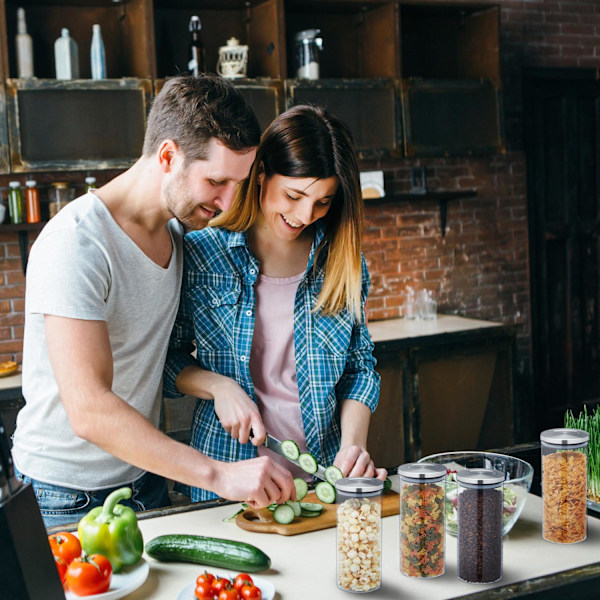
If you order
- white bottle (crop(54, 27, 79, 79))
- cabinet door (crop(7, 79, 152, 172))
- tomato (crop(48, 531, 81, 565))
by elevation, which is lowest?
tomato (crop(48, 531, 81, 565))

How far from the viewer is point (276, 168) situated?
6.69ft

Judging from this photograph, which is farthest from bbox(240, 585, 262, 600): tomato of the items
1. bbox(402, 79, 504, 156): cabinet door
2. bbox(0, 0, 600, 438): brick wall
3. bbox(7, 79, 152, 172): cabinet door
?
bbox(0, 0, 600, 438): brick wall

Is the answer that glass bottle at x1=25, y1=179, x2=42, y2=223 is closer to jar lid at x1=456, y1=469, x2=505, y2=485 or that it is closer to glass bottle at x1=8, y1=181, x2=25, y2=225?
glass bottle at x1=8, y1=181, x2=25, y2=225

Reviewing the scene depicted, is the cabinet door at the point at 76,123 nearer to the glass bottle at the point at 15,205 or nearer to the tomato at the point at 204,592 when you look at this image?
the glass bottle at the point at 15,205

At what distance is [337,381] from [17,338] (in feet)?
8.95

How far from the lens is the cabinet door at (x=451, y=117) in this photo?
481cm

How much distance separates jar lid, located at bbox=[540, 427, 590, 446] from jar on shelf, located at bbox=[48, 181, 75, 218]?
10.4 feet

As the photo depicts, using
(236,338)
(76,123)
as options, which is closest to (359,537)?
(236,338)

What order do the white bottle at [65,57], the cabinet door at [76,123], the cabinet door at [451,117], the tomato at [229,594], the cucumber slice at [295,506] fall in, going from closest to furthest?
the tomato at [229,594] < the cucumber slice at [295,506] < the cabinet door at [76,123] < the white bottle at [65,57] < the cabinet door at [451,117]

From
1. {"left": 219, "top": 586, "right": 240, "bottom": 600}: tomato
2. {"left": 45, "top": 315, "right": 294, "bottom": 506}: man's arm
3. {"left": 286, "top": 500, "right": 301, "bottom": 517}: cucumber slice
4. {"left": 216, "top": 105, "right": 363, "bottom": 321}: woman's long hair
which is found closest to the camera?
{"left": 219, "top": 586, "right": 240, "bottom": 600}: tomato

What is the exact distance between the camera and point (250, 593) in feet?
4.44

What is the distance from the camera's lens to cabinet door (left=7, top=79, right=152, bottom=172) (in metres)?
3.92

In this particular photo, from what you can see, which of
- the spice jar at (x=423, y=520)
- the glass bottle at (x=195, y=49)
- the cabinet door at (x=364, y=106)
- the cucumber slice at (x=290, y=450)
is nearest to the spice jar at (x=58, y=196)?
the glass bottle at (x=195, y=49)

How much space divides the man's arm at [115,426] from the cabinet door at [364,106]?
315 cm
